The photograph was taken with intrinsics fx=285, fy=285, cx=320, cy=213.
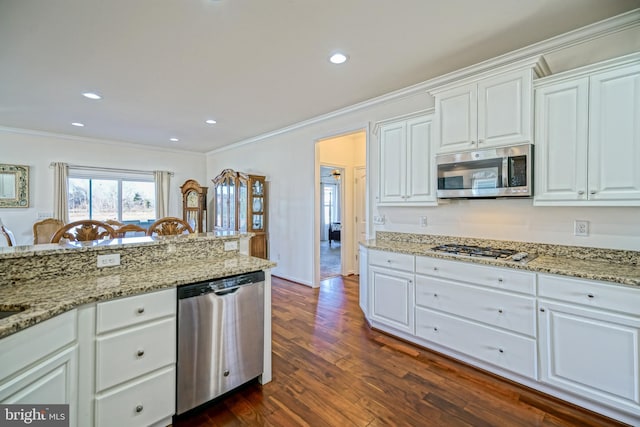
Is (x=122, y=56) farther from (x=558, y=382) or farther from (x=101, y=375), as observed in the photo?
(x=558, y=382)

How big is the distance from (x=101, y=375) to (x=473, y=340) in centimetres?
250

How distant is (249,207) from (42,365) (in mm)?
4034

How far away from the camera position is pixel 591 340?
1787 mm

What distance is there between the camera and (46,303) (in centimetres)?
128

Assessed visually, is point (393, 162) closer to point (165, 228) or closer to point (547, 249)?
point (547, 249)

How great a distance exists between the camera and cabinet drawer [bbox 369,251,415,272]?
270cm

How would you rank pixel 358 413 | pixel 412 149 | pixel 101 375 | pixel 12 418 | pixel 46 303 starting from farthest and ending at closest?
pixel 412 149 → pixel 358 413 → pixel 101 375 → pixel 46 303 → pixel 12 418

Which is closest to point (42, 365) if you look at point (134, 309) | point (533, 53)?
point (134, 309)

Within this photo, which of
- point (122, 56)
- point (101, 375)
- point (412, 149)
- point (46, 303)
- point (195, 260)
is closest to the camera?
point (46, 303)

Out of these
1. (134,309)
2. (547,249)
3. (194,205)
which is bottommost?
(134,309)

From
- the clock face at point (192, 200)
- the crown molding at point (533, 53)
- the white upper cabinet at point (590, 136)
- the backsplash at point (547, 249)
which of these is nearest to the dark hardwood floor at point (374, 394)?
the backsplash at point (547, 249)

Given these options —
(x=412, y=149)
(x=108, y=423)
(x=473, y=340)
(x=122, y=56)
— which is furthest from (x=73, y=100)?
(x=473, y=340)

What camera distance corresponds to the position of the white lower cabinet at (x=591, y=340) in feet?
5.50

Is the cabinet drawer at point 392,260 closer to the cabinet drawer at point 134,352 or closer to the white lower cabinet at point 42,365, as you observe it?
the cabinet drawer at point 134,352
